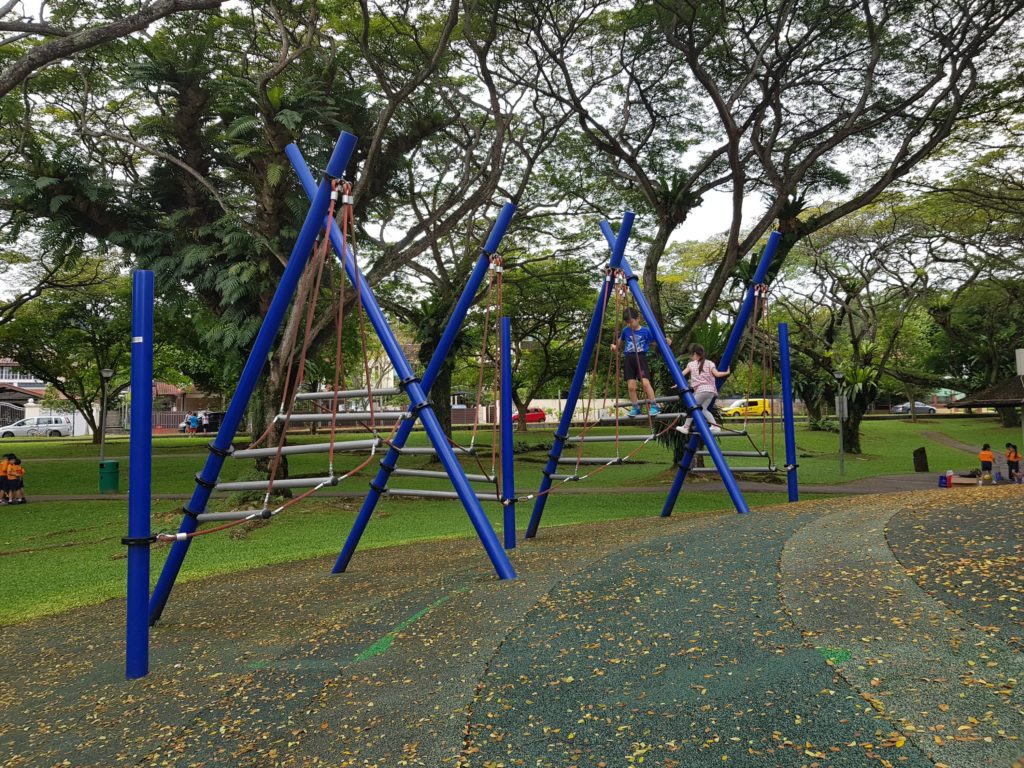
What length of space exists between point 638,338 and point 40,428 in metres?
54.1

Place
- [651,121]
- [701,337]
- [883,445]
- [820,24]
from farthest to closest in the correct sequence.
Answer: [883,445], [651,121], [701,337], [820,24]

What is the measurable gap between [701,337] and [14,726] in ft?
44.5

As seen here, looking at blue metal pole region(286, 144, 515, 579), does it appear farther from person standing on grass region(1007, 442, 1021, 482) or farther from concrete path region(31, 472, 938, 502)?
person standing on grass region(1007, 442, 1021, 482)

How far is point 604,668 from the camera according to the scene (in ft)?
11.1

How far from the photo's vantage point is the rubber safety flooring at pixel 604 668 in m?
2.74

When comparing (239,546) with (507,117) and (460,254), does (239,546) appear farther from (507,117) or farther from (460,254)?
(460,254)

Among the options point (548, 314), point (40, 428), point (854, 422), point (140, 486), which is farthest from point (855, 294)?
point (40, 428)

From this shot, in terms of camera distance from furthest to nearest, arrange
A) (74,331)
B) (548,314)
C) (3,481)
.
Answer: (74,331) < (548,314) < (3,481)

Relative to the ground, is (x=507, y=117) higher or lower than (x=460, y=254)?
higher

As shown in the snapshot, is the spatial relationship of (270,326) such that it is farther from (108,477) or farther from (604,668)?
(108,477)

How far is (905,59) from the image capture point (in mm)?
14125

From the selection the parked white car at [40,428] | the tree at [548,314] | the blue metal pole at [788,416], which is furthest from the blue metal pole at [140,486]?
the parked white car at [40,428]

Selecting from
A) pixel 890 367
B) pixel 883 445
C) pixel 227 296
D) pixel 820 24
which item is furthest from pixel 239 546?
pixel 890 367

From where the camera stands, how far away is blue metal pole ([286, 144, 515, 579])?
506 cm
